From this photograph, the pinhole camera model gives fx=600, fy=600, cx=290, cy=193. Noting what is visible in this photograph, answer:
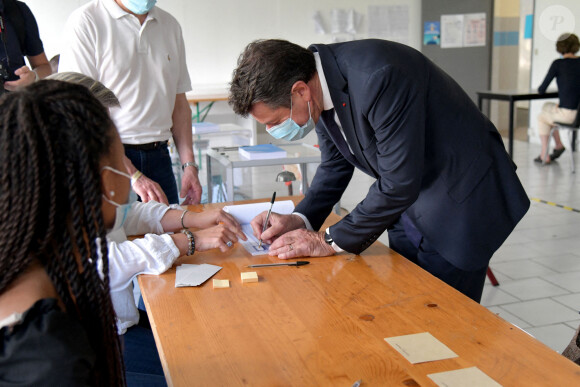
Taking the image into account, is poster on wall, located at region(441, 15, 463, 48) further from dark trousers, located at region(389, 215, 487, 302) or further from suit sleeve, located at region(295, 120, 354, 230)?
dark trousers, located at region(389, 215, 487, 302)

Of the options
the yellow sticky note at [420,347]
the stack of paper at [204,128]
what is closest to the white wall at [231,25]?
the stack of paper at [204,128]

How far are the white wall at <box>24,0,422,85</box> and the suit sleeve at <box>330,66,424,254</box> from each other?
21.2ft

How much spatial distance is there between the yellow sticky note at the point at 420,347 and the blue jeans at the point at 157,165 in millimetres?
1480

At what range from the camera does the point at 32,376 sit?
0.81 m

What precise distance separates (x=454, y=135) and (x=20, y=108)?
1153 millimetres

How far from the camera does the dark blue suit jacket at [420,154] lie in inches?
59.2

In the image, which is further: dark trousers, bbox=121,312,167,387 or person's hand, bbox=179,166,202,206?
person's hand, bbox=179,166,202,206

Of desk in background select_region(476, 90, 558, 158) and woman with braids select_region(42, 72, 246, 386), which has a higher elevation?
woman with braids select_region(42, 72, 246, 386)

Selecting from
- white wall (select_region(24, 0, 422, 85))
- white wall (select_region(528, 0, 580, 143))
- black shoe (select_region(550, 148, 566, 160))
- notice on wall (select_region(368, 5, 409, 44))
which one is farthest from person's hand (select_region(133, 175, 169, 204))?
notice on wall (select_region(368, 5, 409, 44))

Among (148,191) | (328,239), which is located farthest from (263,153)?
(328,239)

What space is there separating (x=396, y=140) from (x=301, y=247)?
396 millimetres

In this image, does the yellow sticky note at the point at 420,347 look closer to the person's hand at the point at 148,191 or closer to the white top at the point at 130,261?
the white top at the point at 130,261

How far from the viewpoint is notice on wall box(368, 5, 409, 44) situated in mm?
8453

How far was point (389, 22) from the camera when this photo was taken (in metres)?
8.52
